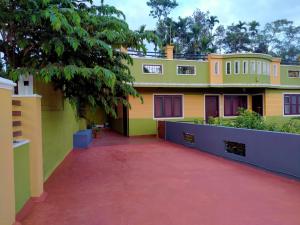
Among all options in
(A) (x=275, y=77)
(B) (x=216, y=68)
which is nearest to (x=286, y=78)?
(A) (x=275, y=77)

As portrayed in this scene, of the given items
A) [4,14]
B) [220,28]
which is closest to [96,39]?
[4,14]

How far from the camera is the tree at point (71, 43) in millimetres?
4418

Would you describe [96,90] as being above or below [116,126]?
above

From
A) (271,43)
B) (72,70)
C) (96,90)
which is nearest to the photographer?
(72,70)

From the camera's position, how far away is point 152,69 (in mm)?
15805

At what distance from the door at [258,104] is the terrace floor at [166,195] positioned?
39.0 feet

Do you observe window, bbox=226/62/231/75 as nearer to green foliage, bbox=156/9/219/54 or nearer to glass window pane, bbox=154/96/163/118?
glass window pane, bbox=154/96/163/118

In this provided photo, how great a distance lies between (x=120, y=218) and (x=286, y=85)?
1837 cm

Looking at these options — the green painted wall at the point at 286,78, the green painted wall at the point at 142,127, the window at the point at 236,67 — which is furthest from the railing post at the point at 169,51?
the green painted wall at the point at 286,78

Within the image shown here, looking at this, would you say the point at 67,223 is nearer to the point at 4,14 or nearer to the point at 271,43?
the point at 4,14

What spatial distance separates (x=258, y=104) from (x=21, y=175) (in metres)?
17.5

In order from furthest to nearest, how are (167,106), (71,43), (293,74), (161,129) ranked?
1. (293,74)
2. (167,106)
3. (161,129)
4. (71,43)

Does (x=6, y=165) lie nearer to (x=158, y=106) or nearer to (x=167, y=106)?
(x=158, y=106)

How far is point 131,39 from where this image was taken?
17.8ft
